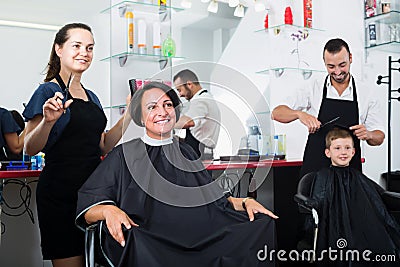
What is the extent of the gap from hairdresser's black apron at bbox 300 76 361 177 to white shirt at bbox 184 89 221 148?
2.06 ft

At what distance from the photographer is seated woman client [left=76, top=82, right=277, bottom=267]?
1.61 m

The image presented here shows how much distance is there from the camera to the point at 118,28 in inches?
117

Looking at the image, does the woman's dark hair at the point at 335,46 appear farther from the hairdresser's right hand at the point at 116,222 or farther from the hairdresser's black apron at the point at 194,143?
the hairdresser's right hand at the point at 116,222

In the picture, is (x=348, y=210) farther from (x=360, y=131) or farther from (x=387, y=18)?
(x=387, y=18)

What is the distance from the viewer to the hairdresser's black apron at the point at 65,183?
6.25 feet

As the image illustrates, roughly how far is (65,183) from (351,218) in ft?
4.62

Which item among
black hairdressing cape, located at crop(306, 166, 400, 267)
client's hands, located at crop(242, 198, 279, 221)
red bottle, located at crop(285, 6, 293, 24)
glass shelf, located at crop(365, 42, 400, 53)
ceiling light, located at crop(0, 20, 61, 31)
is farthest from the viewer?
glass shelf, located at crop(365, 42, 400, 53)

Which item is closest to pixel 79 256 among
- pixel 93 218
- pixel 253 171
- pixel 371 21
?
pixel 93 218

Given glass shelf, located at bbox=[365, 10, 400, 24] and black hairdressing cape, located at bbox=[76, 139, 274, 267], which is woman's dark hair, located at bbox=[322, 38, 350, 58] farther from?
black hairdressing cape, located at bbox=[76, 139, 274, 267]

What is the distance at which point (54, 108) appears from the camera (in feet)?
5.52

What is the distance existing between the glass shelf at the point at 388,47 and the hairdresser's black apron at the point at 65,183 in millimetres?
2536

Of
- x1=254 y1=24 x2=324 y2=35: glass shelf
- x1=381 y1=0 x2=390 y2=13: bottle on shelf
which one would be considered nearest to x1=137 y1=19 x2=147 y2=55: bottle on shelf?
x1=254 y1=24 x2=324 y2=35: glass shelf

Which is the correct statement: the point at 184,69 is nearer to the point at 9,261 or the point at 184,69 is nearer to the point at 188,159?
the point at 188,159

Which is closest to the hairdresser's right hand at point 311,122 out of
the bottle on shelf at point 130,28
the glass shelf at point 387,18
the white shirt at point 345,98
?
the white shirt at point 345,98
